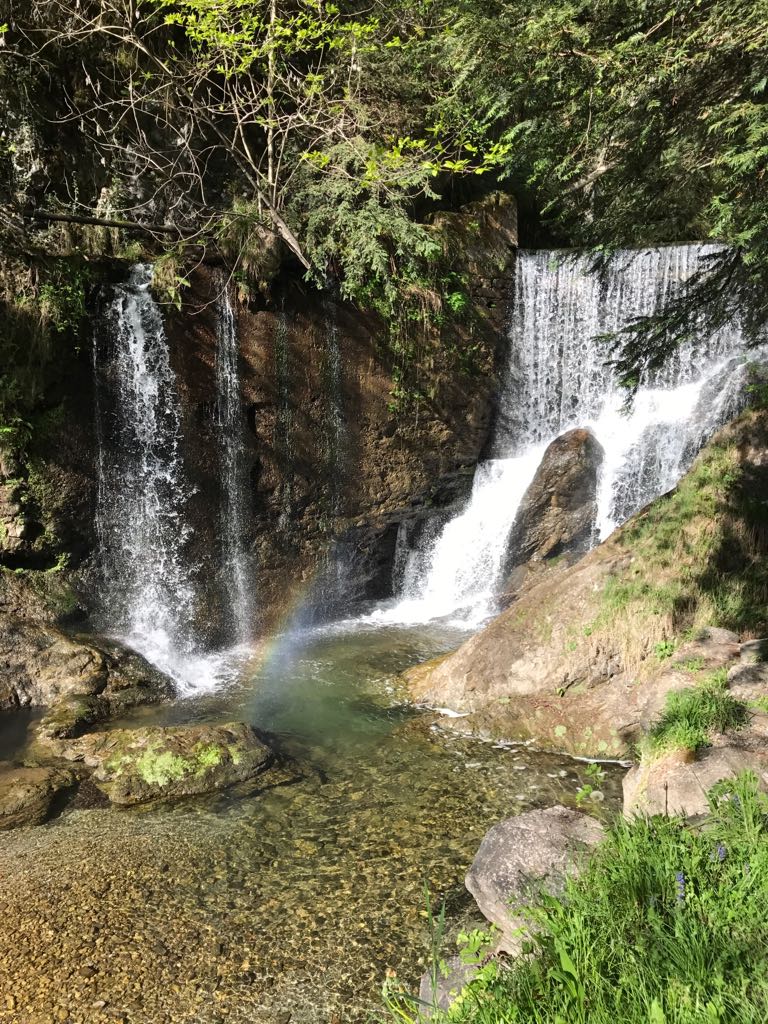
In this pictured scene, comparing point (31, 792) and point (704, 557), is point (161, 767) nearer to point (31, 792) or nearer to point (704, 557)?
point (31, 792)

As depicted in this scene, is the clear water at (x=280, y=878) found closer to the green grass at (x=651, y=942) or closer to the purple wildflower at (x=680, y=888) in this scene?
the green grass at (x=651, y=942)

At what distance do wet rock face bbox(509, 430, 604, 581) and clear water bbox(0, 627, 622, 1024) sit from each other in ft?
17.6

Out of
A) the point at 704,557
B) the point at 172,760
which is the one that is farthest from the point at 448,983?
the point at 704,557

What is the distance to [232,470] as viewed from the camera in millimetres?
10609

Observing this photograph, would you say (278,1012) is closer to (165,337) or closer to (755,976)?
(755,976)

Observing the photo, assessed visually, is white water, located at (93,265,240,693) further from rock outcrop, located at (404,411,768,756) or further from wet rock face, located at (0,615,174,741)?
rock outcrop, located at (404,411,768,756)

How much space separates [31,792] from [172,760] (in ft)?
3.82

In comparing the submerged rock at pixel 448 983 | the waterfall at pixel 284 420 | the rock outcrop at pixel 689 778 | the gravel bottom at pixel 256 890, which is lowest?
the gravel bottom at pixel 256 890

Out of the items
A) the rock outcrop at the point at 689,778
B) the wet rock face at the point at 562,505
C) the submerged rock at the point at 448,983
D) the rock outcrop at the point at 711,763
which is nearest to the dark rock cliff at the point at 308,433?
the wet rock face at the point at 562,505

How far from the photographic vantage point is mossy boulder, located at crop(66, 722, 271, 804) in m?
5.51

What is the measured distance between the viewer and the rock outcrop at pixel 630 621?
573 cm

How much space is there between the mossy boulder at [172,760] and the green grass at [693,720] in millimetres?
3455

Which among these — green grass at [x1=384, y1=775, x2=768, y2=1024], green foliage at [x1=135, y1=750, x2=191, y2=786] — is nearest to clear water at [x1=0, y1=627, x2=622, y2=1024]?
green foliage at [x1=135, y1=750, x2=191, y2=786]

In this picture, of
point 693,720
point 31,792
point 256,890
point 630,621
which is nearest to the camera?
point 256,890
